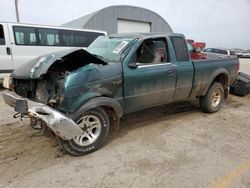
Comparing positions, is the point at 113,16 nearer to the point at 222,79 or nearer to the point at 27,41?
the point at 27,41

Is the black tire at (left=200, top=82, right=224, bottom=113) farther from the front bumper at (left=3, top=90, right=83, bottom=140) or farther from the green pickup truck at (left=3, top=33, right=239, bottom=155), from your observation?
the front bumper at (left=3, top=90, right=83, bottom=140)

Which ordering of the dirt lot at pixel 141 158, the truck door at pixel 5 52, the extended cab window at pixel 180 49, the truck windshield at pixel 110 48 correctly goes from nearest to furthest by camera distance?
the dirt lot at pixel 141 158 → the truck windshield at pixel 110 48 → the extended cab window at pixel 180 49 → the truck door at pixel 5 52

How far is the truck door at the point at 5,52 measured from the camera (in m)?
7.78

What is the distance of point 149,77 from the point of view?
4.00 meters

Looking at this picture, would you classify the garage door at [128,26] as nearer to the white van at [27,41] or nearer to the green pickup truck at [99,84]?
the white van at [27,41]

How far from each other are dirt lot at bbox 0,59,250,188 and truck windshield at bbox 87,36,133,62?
145 centimetres

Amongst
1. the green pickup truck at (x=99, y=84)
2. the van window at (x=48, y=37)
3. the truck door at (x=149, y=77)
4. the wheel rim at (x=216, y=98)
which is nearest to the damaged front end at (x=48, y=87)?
the green pickup truck at (x=99, y=84)

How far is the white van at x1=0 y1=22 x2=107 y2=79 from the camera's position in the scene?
25.8 ft

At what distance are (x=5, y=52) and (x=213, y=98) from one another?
7086mm

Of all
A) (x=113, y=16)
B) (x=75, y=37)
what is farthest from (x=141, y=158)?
(x=113, y=16)

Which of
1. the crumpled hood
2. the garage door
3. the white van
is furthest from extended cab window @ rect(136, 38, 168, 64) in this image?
the garage door

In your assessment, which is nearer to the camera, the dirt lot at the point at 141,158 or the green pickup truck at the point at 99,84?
the dirt lot at the point at 141,158

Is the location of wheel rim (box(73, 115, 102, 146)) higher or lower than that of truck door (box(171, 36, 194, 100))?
lower

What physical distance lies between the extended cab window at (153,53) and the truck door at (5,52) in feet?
18.9
